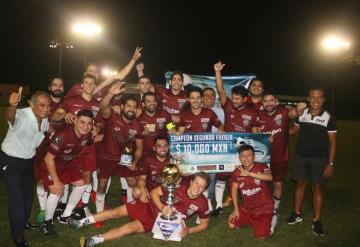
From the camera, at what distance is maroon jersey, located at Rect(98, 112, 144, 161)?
23.4 feet

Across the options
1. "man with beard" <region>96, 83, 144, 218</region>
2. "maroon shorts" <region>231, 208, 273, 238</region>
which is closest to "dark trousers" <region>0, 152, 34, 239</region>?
"man with beard" <region>96, 83, 144, 218</region>

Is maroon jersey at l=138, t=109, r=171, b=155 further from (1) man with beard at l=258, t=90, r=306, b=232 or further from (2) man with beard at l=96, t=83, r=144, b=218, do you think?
(1) man with beard at l=258, t=90, r=306, b=232

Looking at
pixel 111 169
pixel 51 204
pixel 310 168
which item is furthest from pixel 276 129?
pixel 51 204

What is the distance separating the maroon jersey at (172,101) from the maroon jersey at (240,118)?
2.97 ft

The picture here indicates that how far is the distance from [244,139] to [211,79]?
16.9ft

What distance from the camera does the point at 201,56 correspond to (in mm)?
58844

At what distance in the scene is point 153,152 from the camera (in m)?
6.98

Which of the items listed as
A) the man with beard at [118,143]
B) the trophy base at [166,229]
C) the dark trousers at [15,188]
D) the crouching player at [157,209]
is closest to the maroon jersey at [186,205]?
the crouching player at [157,209]

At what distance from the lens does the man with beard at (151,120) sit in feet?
23.9

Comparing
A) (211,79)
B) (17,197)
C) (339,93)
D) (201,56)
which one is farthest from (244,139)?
(201,56)

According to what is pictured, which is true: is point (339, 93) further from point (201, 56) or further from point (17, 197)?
point (17, 197)

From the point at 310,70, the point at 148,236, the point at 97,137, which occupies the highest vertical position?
the point at 310,70

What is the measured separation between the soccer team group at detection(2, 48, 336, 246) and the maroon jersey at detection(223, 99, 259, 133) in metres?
0.02

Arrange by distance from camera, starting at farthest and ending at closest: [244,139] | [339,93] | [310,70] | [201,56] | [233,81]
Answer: [201,56]
[310,70]
[339,93]
[233,81]
[244,139]
